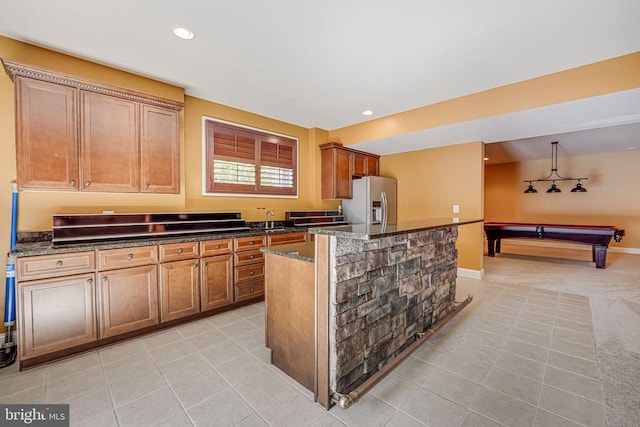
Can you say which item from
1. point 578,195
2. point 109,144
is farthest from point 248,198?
point 578,195

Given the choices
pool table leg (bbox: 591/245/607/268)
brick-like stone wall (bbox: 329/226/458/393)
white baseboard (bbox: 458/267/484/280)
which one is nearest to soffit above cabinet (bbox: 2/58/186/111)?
brick-like stone wall (bbox: 329/226/458/393)

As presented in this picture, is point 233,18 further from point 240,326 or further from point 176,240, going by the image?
point 240,326

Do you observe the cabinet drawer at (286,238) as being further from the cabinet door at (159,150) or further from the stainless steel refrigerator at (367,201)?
the stainless steel refrigerator at (367,201)

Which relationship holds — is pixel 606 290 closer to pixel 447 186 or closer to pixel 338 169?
pixel 447 186

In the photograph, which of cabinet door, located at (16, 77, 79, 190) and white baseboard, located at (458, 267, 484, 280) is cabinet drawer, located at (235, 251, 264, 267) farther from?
white baseboard, located at (458, 267, 484, 280)

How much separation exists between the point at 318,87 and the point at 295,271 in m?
2.35

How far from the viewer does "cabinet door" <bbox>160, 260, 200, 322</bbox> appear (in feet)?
8.89

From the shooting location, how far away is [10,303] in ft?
7.29

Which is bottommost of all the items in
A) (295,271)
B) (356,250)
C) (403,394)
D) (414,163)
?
(403,394)

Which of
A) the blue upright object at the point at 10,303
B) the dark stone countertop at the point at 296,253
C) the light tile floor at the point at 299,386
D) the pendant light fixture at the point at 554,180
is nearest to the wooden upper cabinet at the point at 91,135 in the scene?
the blue upright object at the point at 10,303

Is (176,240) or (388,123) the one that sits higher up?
(388,123)

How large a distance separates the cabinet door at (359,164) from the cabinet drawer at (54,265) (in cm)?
409

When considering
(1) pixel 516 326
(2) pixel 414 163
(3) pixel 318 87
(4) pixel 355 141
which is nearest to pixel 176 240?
(3) pixel 318 87

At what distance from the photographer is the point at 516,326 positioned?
2.82 m
